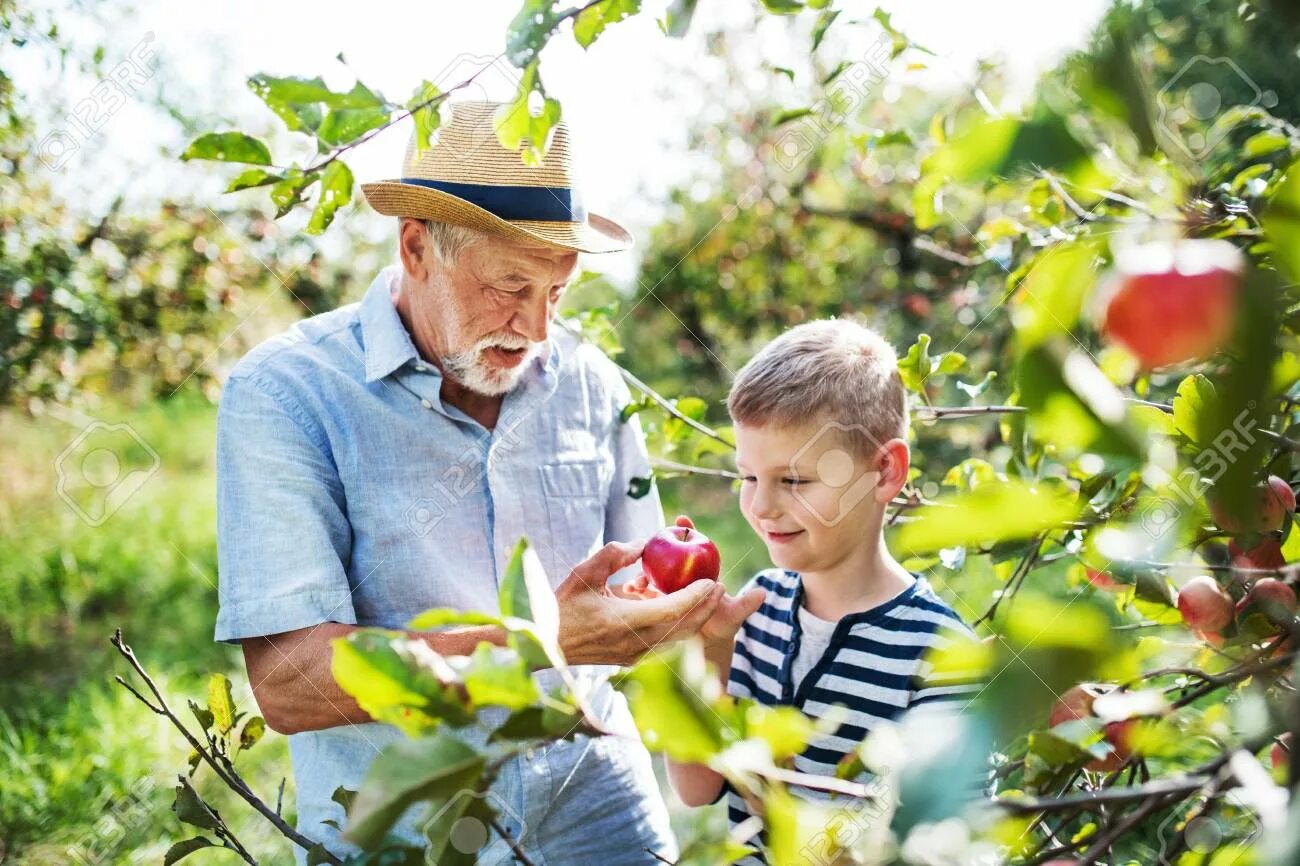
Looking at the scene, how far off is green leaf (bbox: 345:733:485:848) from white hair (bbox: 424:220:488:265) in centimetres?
118

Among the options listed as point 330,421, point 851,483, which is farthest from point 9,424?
point 851,483

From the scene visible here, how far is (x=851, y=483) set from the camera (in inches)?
54.2

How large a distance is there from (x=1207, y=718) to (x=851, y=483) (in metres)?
0.77

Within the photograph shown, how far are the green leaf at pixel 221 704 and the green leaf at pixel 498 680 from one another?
574 millimetres

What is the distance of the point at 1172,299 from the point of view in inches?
18.5

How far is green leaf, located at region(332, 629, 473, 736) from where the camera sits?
0.54 m

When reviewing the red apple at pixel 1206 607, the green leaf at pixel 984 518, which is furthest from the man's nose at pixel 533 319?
the green leaf at pixel 984 518

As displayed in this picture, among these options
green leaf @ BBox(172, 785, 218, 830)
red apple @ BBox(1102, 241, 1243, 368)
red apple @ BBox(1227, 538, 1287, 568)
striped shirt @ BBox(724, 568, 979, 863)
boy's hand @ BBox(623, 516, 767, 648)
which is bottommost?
striped shirt @ BBox(724, 568, 979, 863)

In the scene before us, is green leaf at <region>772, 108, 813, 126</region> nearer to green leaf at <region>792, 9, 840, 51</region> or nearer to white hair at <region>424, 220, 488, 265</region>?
green leaf at <region>792, 9, 840, 51</region>

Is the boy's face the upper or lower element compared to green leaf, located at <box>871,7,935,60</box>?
lower

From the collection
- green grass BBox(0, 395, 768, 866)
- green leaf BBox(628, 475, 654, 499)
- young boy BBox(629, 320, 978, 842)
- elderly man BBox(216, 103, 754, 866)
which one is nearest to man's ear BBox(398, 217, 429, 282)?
elderly man BBox(216, 103, 754, 866)

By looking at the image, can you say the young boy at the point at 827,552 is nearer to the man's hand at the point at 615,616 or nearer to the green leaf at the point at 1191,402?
the man's hand at the point at 615,616

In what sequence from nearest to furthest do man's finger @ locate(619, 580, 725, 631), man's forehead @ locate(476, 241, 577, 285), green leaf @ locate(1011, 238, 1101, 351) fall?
green leaf @ locate(1011, 238, 1101, 351) < man's finger @ locate(619, 580, 725, 631) < man's forehead @ locate(476, 241, 577, 285)

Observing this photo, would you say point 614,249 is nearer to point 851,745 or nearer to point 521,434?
point 521,434
